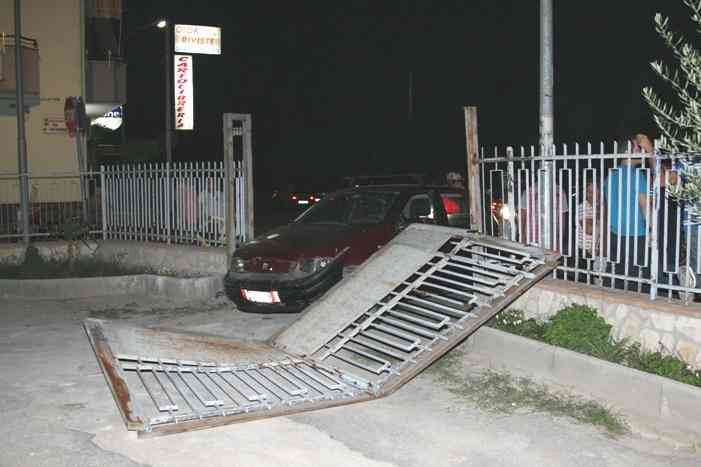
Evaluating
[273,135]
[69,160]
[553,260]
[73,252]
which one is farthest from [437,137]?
[553,260]

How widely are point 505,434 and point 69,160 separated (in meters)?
19.1

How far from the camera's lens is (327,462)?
494 centimetres

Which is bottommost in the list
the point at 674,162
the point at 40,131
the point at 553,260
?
the point at 553,260

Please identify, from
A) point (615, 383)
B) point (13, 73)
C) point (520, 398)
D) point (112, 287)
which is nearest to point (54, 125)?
point (13, 73)

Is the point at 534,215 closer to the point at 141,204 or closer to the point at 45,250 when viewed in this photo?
the point at 141,204

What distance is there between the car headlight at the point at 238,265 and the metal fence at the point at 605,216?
2973mm

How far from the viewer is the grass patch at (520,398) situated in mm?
5711

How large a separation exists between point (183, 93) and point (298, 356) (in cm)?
2619

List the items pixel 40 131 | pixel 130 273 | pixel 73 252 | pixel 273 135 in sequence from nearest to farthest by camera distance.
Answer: pixel 130 273, pixel 73 252, pixel 40 131, pixel 273 135

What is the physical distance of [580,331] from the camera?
6.70 m

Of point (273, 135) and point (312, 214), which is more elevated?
point (273, 135)

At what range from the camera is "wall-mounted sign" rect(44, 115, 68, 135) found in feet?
70.6

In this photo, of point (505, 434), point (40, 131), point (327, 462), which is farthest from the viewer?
point (40, 131)

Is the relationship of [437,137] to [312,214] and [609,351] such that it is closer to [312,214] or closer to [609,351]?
[312,214]
